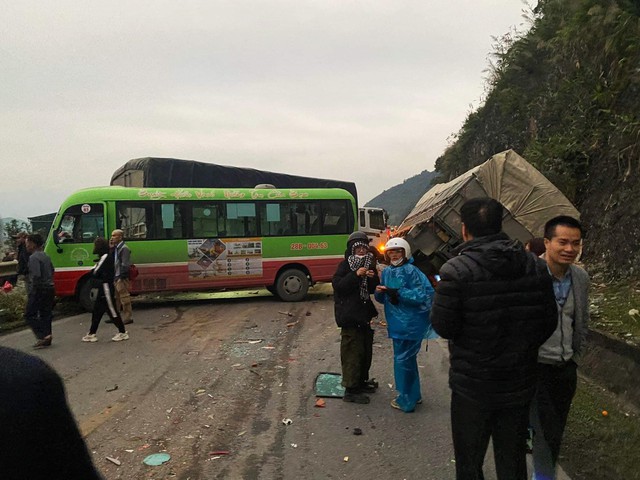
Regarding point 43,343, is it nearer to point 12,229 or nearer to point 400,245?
point 400,245

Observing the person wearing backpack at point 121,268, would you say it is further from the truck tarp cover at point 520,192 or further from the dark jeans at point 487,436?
the dark jeans at point 487,436

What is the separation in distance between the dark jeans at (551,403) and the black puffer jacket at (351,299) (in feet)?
7.29

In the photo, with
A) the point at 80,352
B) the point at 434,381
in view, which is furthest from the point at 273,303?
the point at 434,381

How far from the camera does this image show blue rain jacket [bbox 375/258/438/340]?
4543mm

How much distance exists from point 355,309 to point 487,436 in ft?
8.00

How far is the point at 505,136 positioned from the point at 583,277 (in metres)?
19.3

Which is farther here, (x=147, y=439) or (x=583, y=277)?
(x=147, y=439)

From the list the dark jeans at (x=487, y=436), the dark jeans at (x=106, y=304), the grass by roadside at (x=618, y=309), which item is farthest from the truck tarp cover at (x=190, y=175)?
the dark jeans at (x=487, y=436)

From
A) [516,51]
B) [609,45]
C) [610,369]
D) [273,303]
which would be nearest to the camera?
[610,369]

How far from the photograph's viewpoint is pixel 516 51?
63.7 feet

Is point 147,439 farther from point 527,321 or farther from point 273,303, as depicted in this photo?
point 273,303

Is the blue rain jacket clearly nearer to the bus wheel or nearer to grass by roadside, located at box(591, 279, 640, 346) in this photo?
grass by roadside, located at box(591, 279, 640, 346)

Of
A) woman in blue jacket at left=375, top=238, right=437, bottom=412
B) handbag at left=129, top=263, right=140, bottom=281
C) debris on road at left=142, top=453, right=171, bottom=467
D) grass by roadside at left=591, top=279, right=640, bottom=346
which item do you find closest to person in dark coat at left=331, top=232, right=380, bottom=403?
woman in blue jacket at left=375, top=238, right=437, bottom=412

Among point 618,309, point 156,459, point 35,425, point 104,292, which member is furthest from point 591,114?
point 35,425
